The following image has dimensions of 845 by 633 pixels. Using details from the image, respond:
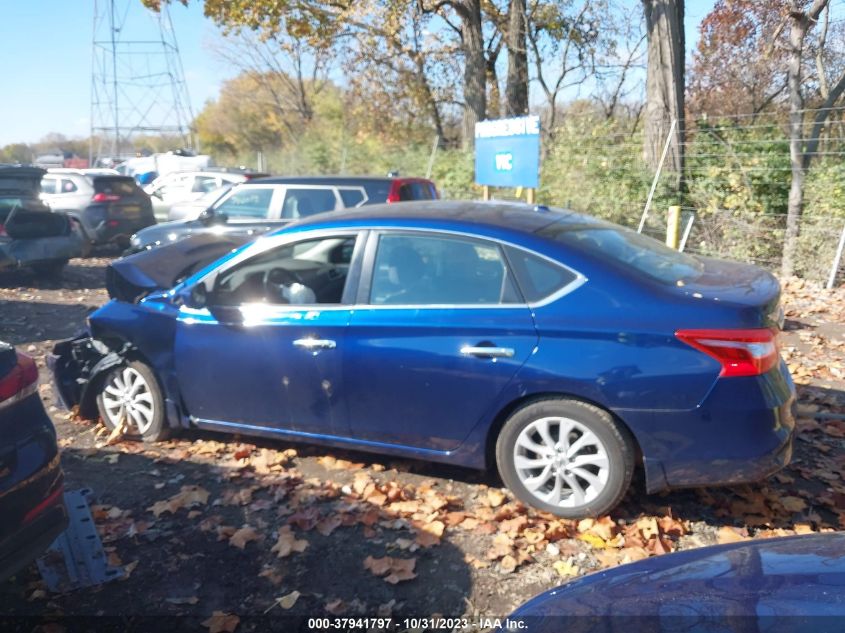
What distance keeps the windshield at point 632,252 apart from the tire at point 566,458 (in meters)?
0.83

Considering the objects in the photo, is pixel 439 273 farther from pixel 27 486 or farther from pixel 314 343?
pixel 27 486

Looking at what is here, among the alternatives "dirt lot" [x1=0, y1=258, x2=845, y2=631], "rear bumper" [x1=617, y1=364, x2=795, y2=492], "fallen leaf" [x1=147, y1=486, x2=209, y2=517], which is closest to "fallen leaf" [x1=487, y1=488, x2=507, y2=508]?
"dirt lot" [x1=0, y1=258, x2=845, y2=631]

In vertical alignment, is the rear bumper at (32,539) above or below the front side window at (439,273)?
below

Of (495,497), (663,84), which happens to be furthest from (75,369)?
(663,84)

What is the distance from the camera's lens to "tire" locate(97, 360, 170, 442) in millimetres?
4980

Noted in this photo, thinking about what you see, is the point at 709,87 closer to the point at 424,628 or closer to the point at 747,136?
the point at 747,136

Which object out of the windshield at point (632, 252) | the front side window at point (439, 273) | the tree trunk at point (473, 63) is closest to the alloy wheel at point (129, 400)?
the front side window at point (439, 273)

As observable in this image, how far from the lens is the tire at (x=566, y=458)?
12.1ft

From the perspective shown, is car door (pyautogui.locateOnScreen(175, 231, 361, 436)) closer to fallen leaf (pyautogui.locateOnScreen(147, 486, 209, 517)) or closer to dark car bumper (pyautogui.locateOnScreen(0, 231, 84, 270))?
fallen leaf (pyautogui.locateOnScreen(147, 486, 209, 517))

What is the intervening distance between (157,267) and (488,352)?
3047 mm

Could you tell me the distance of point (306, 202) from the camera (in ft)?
31.3

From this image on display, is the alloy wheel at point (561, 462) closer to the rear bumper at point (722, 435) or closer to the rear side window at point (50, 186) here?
the rear bumper at point (722, 435)

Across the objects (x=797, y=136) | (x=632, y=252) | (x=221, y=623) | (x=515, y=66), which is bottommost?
(x=221, y=623)

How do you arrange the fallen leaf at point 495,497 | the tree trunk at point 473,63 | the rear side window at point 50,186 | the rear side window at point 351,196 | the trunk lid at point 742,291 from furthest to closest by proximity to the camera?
the tree trunk at point 473,63 → the rear side window at point 50,186 → the rear side window at point 351,196 → the fallen leaf at point 495,497 → the trunk lid at point 742,291
